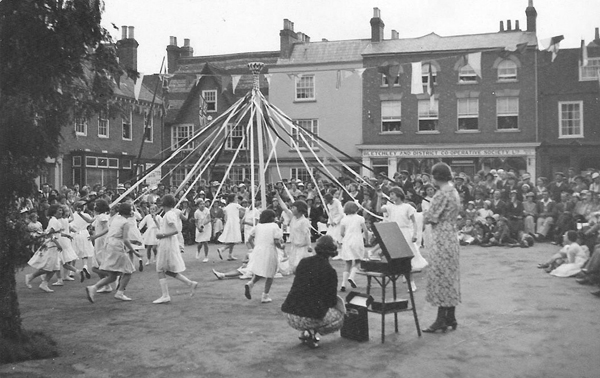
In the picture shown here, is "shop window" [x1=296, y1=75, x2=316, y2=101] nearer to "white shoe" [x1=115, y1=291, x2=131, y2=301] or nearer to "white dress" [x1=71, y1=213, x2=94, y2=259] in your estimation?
"white dress" [x1=71, y1=213, x2=94, y2=259]

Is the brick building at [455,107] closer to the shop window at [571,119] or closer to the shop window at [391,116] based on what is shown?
the shop window at [391,116]

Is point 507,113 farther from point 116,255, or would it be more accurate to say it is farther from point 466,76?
point 116,255

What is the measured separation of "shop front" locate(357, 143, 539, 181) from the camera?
99.3ft

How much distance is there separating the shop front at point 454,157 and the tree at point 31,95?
2464 cm

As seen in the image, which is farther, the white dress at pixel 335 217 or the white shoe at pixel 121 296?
the white dress at pixel 335 217

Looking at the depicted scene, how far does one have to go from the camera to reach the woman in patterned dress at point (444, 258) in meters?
7.25

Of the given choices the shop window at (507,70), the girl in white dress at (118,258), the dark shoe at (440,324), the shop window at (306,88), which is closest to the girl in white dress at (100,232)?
the girl in white dress at (118,258)

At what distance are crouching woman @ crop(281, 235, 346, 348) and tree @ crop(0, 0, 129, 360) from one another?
2916 mm

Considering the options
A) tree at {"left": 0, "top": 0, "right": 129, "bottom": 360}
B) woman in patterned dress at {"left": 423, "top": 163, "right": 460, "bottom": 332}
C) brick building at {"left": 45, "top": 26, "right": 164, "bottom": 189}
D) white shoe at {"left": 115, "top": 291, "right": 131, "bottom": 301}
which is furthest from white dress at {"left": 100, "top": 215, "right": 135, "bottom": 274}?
brick building at {"left": 45, "top": 26, "right": 164, "bottom": 189}

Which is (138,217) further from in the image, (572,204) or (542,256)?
(572,204)

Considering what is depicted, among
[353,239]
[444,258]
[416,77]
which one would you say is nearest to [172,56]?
[416,77]

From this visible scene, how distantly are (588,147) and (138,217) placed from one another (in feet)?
75.3

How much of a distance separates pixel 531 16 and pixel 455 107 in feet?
19.1

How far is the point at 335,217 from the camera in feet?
48.8
